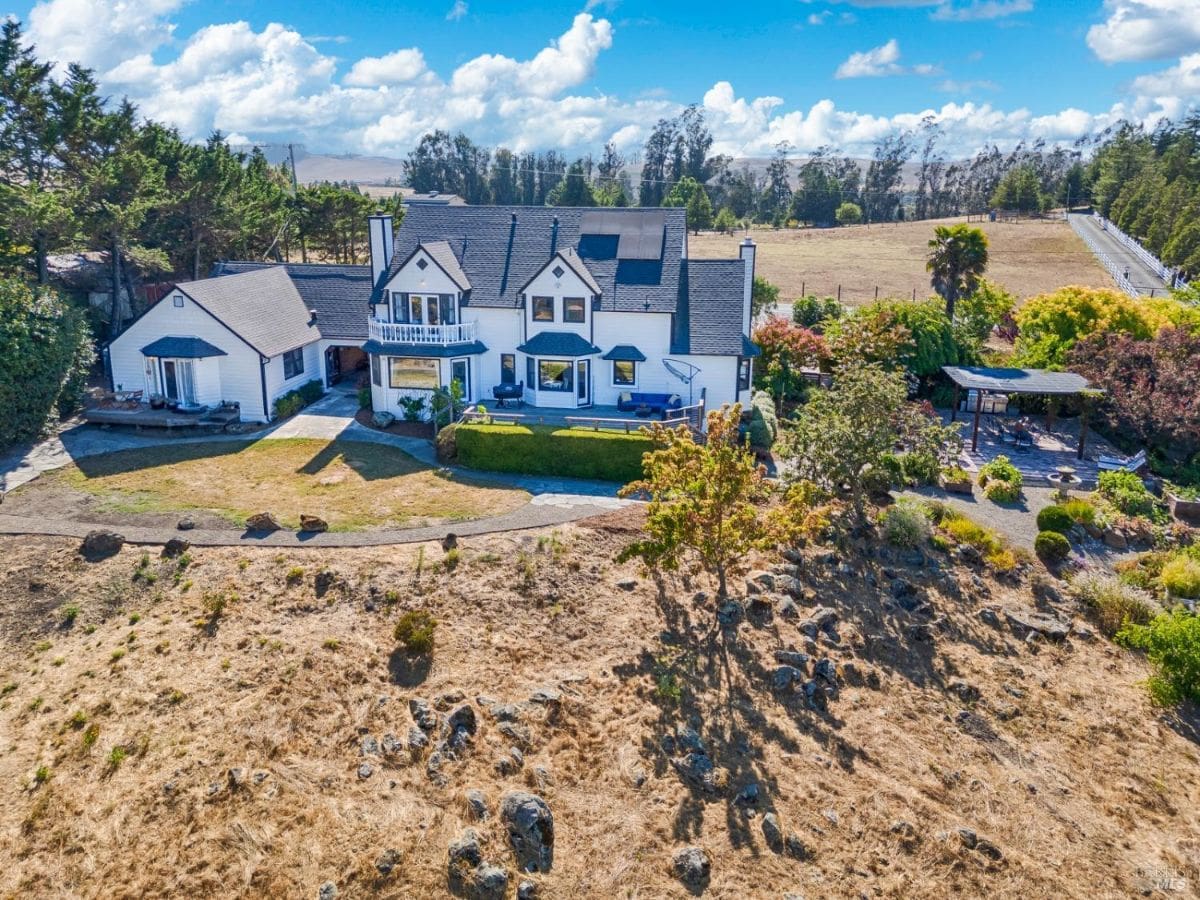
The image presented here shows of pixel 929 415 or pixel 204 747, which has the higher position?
pixel 929 415

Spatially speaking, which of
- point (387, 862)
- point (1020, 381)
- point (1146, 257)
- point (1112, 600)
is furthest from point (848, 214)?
point (387, 862)

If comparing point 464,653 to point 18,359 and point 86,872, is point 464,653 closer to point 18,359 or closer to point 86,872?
point 86,872

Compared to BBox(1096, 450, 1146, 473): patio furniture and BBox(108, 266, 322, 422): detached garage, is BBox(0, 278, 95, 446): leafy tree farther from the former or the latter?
BBox(1096, 450, 1146, 473): patio furniture

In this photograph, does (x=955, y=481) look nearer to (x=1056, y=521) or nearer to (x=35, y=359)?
(x=1056, y=521)

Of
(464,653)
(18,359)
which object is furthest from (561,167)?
(464,653)

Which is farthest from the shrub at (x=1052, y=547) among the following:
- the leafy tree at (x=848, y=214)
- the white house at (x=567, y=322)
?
the leafy tree at (x=848, y=214)

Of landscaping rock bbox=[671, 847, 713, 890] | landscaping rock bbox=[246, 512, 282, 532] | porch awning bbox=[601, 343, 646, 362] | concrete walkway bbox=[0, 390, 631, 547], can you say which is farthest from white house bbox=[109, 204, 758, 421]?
landscaping rock bbox=[671, 847, 713, 890]
